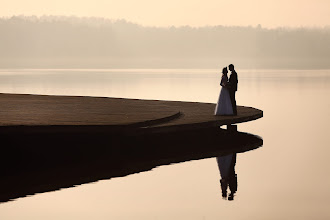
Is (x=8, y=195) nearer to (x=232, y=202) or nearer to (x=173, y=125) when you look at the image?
(x=232, y=202)

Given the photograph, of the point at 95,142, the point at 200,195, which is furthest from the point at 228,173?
the point at 95,142

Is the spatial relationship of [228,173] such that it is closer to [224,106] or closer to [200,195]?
[200,195]

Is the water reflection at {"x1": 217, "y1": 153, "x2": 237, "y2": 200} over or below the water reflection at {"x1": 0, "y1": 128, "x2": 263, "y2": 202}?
below

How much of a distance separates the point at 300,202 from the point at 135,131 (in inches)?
178

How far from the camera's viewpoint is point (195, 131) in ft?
62.4

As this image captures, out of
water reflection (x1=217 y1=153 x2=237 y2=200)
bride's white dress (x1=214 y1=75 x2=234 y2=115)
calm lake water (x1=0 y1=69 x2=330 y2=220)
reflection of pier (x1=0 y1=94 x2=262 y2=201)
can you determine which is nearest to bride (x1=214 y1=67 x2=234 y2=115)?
bride's white dress (x1=214 y1=75 x2=234 y2=115)

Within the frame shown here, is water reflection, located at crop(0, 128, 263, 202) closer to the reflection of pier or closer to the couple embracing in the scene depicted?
the reflection of pier

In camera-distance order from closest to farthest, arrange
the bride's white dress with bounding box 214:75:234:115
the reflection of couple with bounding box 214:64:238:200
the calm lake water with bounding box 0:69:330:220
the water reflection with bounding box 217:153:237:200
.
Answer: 1. the calm lake water with bounding box 0:69:330:220
2. the water reflection with bounding box 217:153:237:200
3. the reflection of couple with bounding box 214:64:238:200
4. the bride's white dress with bounding box 214:75:234:115

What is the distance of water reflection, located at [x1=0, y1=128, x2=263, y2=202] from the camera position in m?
13.4

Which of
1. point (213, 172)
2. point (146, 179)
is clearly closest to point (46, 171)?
point (146, 179)

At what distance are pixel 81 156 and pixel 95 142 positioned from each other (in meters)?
0.47

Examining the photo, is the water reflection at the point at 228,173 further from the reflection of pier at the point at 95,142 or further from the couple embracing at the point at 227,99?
the couple embracing at the point at 227,99

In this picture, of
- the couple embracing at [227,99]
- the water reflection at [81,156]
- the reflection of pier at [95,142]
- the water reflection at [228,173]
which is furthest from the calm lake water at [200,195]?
the couple embracing at [227,99]

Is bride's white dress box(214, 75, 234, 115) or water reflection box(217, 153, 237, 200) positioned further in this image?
bride's white dress box(214, 75, 234, 115)
